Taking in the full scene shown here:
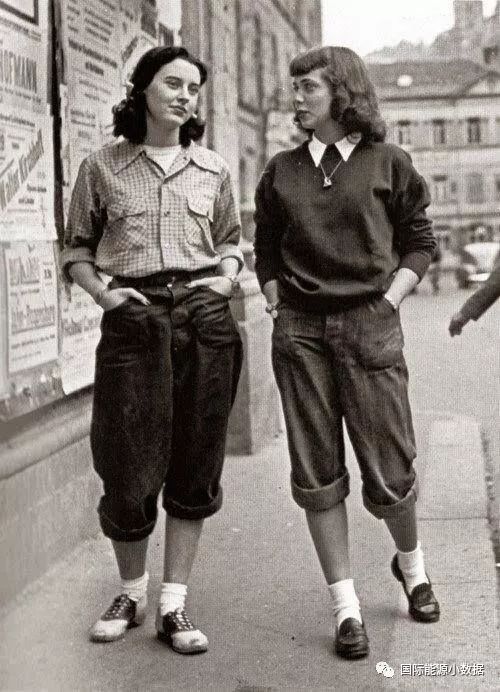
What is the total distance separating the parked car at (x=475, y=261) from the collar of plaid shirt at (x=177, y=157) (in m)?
0.87

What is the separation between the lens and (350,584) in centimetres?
341

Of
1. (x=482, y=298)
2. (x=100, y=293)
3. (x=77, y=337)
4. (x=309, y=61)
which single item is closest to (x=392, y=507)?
(x=482, y=298)

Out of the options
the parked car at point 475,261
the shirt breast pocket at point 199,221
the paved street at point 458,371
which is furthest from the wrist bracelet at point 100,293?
the paved street at point 458,371

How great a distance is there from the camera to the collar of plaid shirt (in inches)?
→ 129

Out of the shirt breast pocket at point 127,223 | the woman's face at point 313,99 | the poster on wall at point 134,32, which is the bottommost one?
the shirt breast pocket at point 127,223

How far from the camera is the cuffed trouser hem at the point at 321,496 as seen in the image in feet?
11.0

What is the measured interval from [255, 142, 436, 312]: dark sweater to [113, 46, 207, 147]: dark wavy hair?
0.34m

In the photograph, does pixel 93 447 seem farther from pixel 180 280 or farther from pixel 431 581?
pixel 431 581

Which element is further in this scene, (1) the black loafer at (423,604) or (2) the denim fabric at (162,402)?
(1) the black loafer at (423,604)

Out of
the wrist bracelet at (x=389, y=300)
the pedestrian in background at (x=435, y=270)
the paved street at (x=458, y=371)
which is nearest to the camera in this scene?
the wrist bracelet at (x=389, y=300)

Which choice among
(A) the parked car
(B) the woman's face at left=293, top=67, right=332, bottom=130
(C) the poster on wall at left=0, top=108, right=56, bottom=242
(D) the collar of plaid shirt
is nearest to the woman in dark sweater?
(B) the woman's face at left=293, top=67, right=332, bottom=130

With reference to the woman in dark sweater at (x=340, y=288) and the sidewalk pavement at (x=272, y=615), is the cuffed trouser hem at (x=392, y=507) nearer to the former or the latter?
the woman in dark sweater at (x=340, y=288)

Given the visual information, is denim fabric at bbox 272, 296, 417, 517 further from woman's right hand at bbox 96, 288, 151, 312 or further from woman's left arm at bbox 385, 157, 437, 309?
woman's right hand at bbox 96, 288, 151, 312

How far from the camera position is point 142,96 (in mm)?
A: 3273
